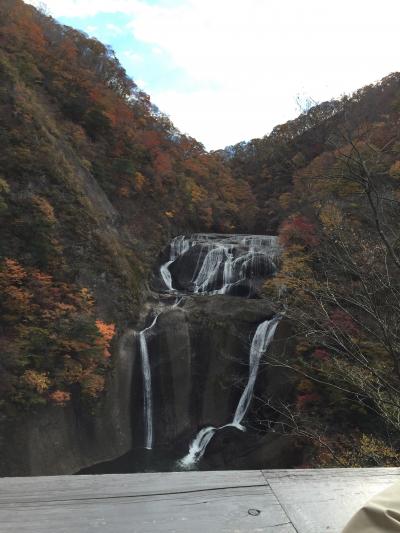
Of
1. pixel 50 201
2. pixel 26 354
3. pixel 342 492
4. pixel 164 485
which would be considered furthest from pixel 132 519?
pixel 50 201

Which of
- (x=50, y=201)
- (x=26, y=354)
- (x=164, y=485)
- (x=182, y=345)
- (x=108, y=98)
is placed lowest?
(x=182, y=345)

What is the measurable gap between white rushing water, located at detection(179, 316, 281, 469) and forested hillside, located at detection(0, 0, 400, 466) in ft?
3.00

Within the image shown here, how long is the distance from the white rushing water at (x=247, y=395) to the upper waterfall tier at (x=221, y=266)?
159 inches

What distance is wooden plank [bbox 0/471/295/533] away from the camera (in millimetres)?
915

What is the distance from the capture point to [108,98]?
2442 centimetres

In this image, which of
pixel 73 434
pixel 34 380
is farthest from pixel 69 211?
pixel 73 434

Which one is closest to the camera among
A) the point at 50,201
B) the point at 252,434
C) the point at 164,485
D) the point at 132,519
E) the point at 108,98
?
the point at 132,519

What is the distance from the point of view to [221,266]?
19.8 m

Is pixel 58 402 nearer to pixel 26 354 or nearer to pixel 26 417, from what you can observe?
pixel 26 417

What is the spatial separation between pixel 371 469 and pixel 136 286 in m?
15.4

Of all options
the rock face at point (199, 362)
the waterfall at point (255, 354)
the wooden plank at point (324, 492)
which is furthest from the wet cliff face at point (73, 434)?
the wooden plank at point (324, 492)

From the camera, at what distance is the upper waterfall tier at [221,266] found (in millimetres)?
19047

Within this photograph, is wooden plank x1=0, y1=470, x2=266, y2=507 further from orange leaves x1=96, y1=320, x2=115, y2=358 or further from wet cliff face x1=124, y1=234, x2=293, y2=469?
wet cliff face x1=124, y1=234, x2=293, y2=469

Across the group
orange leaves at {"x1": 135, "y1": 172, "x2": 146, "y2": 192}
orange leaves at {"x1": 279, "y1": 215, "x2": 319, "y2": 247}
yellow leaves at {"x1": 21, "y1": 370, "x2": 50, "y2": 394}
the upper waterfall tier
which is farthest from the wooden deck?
orange leaves at {"x1": 135, "y1": 172, "x2": 146, "y2": 192}
